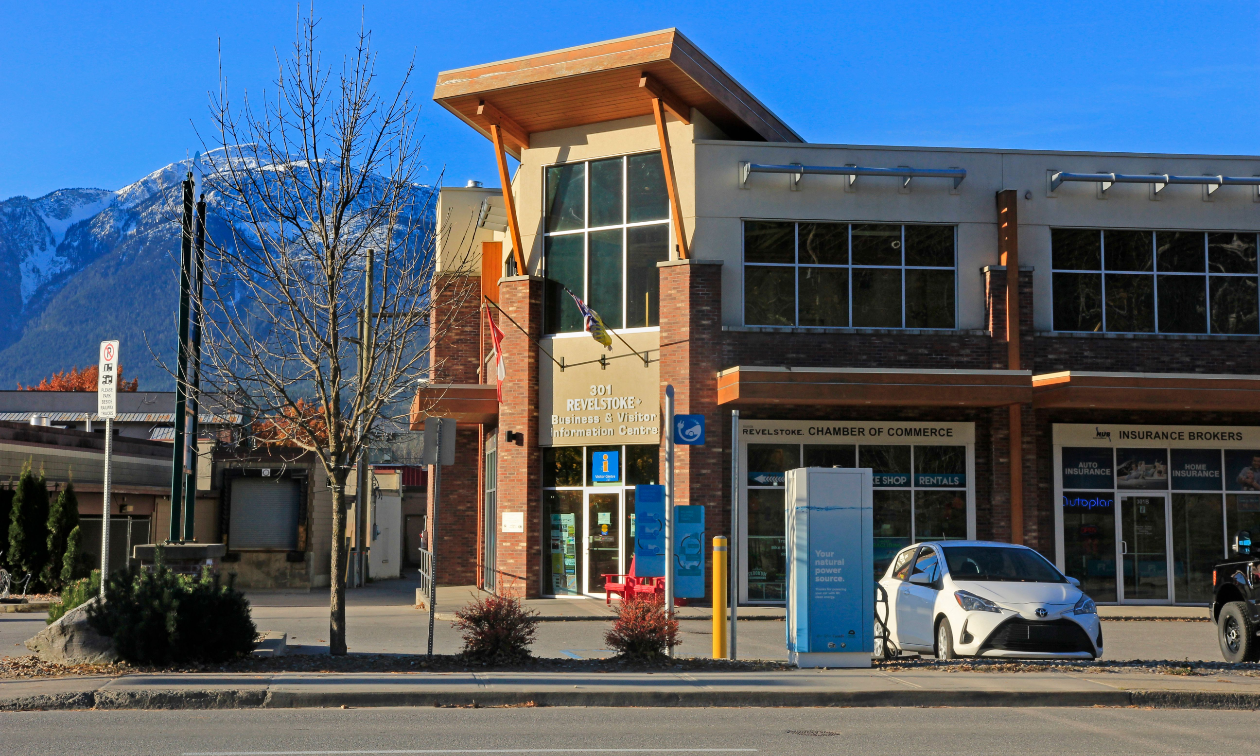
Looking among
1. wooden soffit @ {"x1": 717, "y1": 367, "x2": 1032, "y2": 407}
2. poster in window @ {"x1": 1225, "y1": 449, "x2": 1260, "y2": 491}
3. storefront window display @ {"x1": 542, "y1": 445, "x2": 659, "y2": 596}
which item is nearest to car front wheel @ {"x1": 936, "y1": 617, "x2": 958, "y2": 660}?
wooden soffit @ {"x1": 717, "y1": 367, "x2": 1032, "y2": 407}

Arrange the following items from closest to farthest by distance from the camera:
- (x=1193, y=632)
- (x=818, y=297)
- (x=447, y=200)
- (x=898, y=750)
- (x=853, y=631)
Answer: (x=898, y=750), (x=853, y=631), (x=1193, y=632), (x=818, y=297), (x=447, y=200)

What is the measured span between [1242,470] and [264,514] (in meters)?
24.7

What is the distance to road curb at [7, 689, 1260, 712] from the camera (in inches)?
402

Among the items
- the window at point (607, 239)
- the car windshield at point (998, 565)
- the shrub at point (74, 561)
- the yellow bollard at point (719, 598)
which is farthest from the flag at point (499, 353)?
the car windshield at point (998, 565)

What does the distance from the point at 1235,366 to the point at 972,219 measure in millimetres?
6634

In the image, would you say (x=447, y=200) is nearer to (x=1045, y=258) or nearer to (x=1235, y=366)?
(x=1045, y=258)

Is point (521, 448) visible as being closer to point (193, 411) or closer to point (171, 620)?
point (193, 411)

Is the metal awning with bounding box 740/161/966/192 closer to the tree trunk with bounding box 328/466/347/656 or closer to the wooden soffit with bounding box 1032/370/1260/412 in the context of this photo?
the wooden soffit with bounding box 1032/370/1260/412

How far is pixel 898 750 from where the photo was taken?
27.7 ft

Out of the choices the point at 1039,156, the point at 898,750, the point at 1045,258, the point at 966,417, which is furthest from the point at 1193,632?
the point at 898,750

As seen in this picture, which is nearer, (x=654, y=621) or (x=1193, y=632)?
(x=654, y=621)

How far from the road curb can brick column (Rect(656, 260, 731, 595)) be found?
40.5ft

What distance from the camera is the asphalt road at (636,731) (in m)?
8.34

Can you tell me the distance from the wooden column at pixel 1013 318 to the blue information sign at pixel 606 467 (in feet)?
27.8
